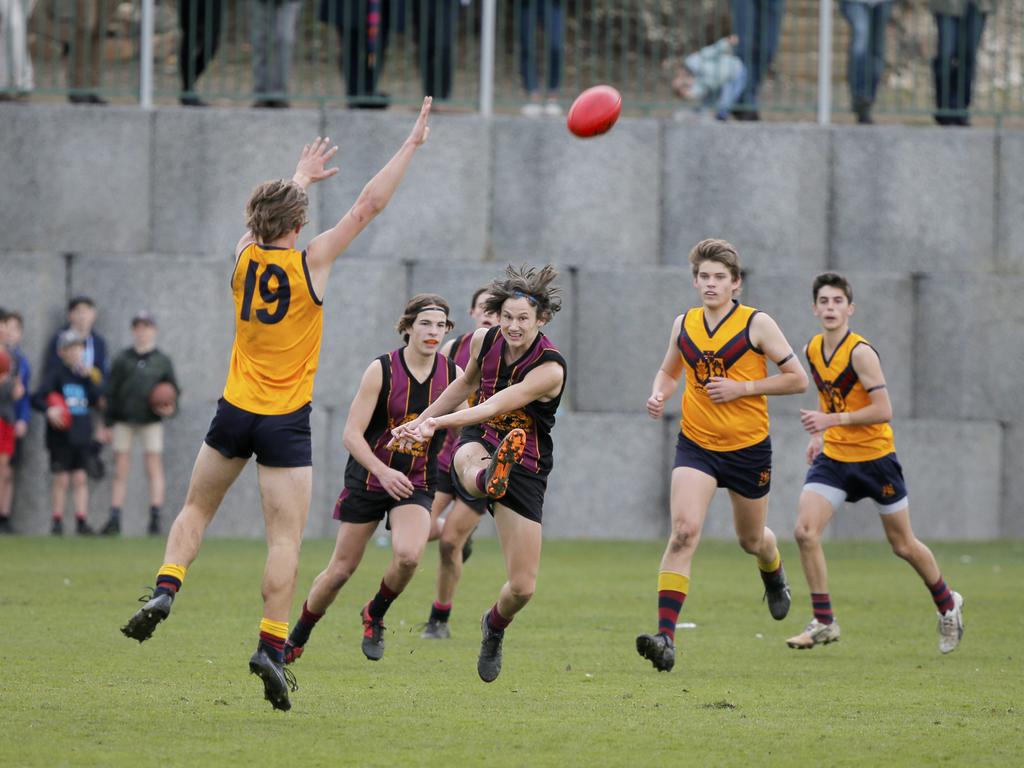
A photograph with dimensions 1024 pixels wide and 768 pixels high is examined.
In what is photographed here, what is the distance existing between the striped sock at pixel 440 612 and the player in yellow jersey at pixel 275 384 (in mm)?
2854

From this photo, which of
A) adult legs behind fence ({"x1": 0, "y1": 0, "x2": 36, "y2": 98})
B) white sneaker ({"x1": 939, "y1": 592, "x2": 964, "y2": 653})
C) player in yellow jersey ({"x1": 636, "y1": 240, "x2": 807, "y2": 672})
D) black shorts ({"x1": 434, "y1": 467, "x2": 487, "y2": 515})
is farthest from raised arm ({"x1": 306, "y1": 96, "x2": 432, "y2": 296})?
adult legs behind fence ({"x1": 0, "y1": 0, "x2": 36, "y2": 98})

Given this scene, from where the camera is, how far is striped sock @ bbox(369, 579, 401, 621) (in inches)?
345

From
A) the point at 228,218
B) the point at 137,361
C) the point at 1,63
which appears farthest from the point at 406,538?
the point at 1,63

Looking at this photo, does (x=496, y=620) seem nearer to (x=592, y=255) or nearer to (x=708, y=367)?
(x=708, y=367)

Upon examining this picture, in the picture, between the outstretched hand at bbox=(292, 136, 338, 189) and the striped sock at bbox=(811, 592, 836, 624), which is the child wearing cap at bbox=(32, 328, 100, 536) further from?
the outstretched hand at bbox=(292, 136, 338, 189)

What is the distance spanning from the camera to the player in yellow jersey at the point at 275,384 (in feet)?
22.9

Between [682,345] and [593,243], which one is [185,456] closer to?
[593,243]

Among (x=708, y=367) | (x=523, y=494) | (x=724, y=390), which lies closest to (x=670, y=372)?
(x=708, y=367)

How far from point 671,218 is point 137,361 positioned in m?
5.64

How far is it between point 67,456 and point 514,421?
8.81 metres

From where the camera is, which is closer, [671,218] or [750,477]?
[750,477]

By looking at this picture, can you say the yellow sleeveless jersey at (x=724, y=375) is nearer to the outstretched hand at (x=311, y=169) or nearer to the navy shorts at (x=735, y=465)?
the navy shorts at (x=735, y=465)

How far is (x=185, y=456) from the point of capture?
53.1ft

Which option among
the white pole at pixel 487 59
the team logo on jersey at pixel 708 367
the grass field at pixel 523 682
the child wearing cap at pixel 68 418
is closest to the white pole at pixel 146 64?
the child wearing cap at pixel 68 418
